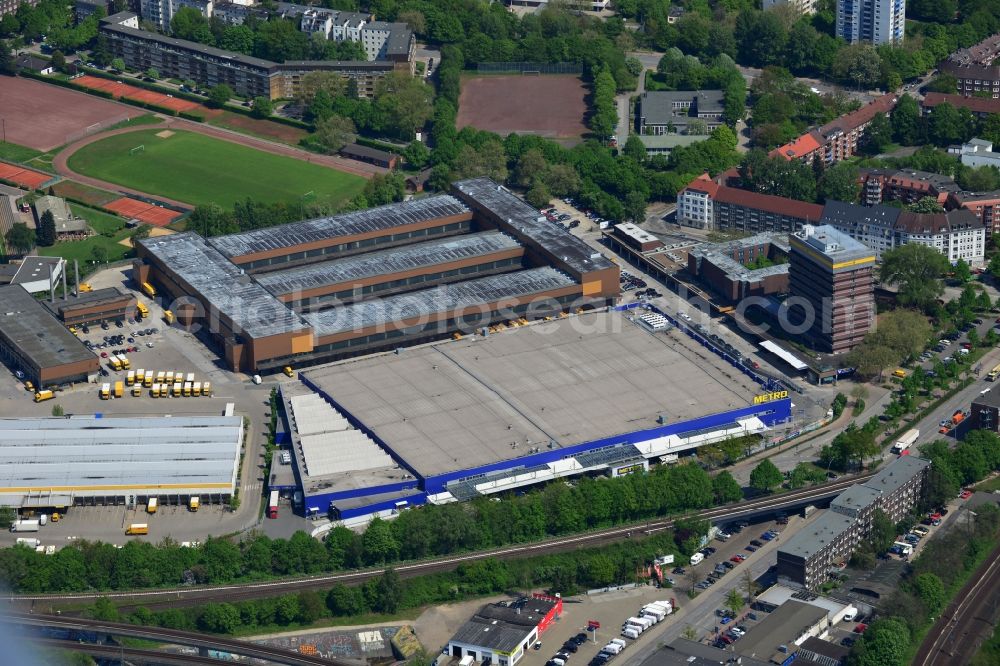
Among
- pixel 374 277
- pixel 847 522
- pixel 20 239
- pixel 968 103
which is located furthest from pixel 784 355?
pixel 20 239

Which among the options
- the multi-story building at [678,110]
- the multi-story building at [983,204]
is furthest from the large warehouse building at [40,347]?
the multi-story building at [983,204]

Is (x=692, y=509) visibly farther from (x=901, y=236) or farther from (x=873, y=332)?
(x=901, y=236)

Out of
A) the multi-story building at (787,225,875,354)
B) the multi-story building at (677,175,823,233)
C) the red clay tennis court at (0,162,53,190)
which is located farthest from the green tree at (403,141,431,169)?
the multi-story building at (787,225,875,354)

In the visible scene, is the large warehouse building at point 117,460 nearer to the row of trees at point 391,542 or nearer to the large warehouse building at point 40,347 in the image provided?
the row of trees at point 391,542

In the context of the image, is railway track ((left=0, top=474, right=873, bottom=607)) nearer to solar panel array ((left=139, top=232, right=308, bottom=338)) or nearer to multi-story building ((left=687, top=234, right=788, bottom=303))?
multi-story building ((left=687, top=234, right=788, bottom=303))

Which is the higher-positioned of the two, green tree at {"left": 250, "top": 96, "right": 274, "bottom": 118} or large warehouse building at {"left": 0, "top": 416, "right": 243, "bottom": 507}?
green tree at {"left": 250, "top": 96, "right": 274, "bottom": 118}

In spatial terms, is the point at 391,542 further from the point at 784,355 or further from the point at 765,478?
the point at 784,355

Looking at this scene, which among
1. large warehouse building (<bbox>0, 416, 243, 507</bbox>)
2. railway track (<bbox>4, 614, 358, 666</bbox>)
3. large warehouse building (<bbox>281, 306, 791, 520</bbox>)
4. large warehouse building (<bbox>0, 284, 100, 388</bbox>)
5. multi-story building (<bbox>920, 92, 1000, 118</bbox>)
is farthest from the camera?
multi-story building (<bbox>920, 92, 1000, 118</bbox>)
